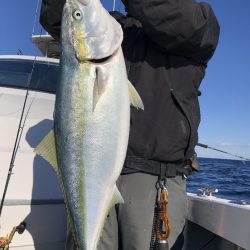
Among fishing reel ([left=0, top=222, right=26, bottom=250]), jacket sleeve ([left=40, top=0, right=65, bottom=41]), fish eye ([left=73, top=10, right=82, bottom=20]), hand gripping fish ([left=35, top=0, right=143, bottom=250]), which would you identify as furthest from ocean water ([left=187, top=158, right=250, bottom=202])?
fish eye ([left=73, top=10, right=82, bottom=20])

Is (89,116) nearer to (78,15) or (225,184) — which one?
(78,15)

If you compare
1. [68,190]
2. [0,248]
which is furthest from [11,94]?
[68,190]

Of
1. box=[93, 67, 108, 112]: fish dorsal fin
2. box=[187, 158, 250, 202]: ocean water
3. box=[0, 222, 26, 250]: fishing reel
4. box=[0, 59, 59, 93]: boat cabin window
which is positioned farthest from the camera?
box=[187, 158, 250, 202]: ocean water

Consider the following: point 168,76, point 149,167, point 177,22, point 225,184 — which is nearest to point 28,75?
point 168,76

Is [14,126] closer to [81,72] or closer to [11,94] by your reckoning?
[11,94]

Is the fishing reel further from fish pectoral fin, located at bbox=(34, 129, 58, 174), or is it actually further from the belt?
fish pectoral fin, located at bbox=(34, 129, 58, 174)

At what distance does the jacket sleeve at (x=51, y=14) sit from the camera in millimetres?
2916

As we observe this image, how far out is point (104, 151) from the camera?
7.48ft

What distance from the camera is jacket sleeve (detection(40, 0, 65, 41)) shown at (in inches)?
115

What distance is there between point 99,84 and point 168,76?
78cm

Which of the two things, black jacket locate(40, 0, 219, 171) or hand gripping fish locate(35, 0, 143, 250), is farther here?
black jacket locate(40, 0, 219, 171)

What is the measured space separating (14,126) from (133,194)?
158 centimetres

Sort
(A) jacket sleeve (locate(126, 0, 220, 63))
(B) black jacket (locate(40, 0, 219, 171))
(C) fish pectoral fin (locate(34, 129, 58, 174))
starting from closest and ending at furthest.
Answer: (C) fish pectoral fin (locate(34, 129, 58, 174)), (A) jacket sleeve (locate(126, 0, 220, 63)), (B) black jacket (locate(40, 0, 219, 171))

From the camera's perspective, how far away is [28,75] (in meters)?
5.37
